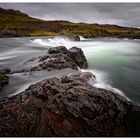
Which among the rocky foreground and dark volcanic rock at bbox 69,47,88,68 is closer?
the rocky foreground

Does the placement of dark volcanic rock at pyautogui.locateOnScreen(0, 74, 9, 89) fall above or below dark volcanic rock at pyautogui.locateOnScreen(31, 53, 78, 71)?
below

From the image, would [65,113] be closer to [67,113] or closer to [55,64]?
[67,113]

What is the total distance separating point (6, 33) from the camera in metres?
38.4

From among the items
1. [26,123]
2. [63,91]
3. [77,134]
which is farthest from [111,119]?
[26,123]

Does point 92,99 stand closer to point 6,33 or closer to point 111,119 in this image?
point 111,119

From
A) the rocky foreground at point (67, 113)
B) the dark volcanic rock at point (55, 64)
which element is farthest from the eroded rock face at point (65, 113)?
the dark volcanic rock at point (55, 64)

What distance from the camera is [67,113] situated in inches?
209

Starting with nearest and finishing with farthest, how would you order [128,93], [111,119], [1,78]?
1. [111,119]
2. [1,78]
3. [128,93]

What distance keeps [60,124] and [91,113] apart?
0.81 meters

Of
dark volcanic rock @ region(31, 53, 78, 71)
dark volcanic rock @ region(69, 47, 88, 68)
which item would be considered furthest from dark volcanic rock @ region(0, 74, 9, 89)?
dark volcanic rock @ region(69, 47, 88, 68)

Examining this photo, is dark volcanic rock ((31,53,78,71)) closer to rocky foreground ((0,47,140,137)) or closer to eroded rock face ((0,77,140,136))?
rocky foreground ((0,47,140,137))

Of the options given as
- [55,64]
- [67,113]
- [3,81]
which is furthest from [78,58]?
[67,113]

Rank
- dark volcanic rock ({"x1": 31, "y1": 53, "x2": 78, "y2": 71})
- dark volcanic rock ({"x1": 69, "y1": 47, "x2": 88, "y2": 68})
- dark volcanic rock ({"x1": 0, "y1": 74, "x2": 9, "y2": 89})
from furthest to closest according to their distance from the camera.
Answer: dark volcanic rock ({"x1": 69, "y1": 47, "x2": 88, "y2": 68})
dark volcanic rock ({"x1": 31, "y1": 53, "x2": 78, "y2": 71})
dark volcanic rock ({"x1": 0, "y1": 74, "x2": 9, "y2": 89})

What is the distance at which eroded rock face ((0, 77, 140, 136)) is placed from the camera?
5188 millimetres
